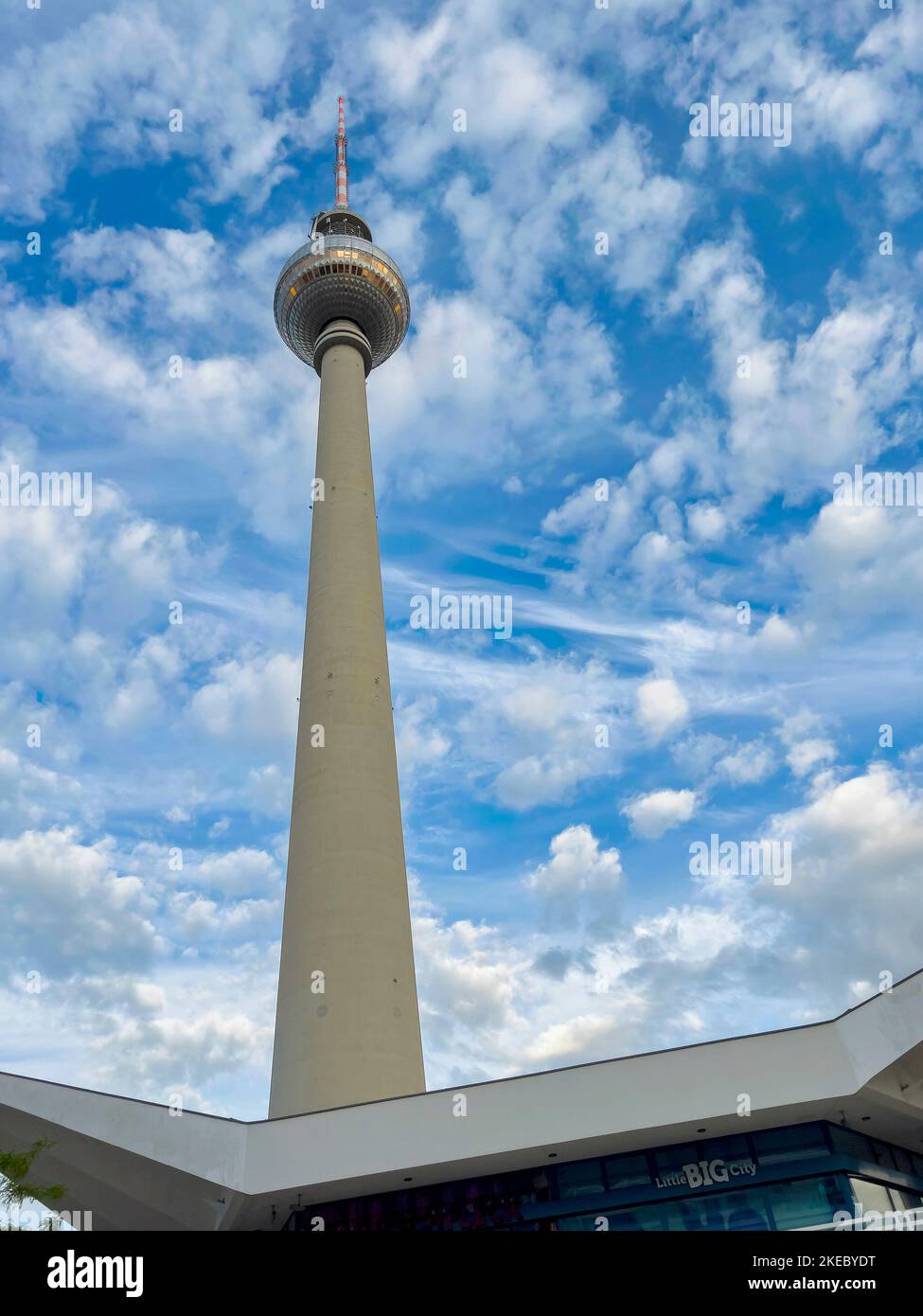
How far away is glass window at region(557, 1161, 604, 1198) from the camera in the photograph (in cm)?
2194

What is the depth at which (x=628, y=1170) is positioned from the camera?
21.9 m

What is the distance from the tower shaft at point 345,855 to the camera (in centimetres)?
3066

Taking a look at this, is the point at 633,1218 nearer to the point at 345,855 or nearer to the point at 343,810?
the point at 345,855

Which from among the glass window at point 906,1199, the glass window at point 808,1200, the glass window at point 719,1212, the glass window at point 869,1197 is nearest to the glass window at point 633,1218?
the glass window at point 719,1212

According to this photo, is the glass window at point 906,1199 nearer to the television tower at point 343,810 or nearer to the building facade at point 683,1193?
the building facade at point 683,1193

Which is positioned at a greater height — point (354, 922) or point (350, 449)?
point (350, 449)

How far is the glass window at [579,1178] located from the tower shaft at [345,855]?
347 inches

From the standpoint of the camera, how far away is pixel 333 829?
114 feet

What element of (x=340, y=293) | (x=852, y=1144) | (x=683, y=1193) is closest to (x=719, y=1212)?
(x=683, y=1193)
